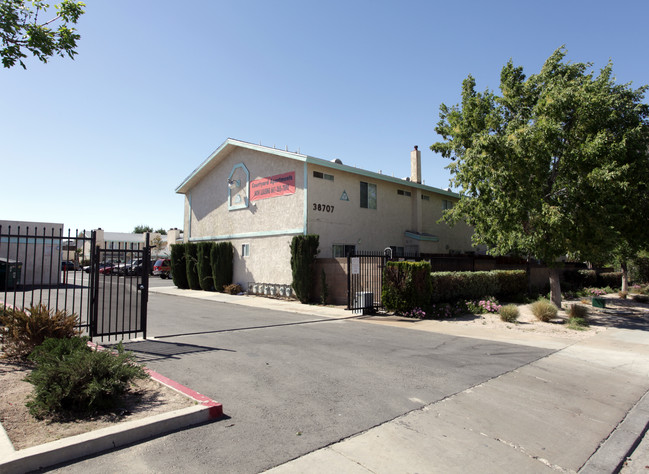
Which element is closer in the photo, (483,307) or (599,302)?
(483,307)

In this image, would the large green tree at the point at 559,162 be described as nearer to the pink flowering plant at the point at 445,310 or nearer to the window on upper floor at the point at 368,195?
the pink flowering plant at the point at 445,310

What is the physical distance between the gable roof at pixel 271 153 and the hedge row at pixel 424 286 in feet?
22.9

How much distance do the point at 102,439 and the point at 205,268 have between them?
20532mm

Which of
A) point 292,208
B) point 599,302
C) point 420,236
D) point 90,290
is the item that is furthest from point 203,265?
point 599,302

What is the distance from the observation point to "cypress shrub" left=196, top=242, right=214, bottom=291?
77.6 feet

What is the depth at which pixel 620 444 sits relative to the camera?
4445mm

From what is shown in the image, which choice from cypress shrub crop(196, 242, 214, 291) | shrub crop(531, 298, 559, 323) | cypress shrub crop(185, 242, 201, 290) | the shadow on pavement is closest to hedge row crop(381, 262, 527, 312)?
shrub crop(531, 298, 559, 323)

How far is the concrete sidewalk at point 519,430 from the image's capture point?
3.80 meters

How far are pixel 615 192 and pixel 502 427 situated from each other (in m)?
11.3

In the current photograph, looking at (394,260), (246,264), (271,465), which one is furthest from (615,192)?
(246,264)

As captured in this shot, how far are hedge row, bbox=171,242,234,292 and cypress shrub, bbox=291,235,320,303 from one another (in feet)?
20.3

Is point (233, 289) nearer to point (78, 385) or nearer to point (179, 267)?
point (179, 267)

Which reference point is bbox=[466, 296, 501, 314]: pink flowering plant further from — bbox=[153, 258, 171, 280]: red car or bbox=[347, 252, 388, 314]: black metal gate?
bbox=[153, 258, 171, 280]: red car

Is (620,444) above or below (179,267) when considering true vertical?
below
